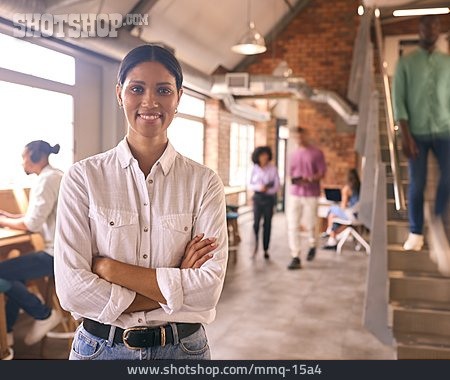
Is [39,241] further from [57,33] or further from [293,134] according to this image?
[293,134]

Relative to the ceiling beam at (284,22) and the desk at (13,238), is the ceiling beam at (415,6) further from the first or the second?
the desk at (13,238)

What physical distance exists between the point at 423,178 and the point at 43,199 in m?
1.96

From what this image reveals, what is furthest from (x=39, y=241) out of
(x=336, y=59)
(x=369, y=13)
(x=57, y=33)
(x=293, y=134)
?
(x=336, y=59)

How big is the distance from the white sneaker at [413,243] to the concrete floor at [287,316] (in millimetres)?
593

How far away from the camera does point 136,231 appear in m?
1.09

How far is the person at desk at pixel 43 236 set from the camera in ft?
7.63

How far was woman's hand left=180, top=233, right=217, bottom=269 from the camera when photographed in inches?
42.8

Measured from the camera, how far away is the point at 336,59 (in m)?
5.64

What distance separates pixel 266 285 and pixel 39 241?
2.16 metres

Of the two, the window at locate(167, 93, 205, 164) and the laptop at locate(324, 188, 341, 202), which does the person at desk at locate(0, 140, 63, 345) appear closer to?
the window at locate(167, 93, 205, 164)

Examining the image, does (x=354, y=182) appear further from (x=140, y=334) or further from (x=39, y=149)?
(x=140, y=334)

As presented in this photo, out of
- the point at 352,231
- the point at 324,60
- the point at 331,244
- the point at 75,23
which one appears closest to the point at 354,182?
the point at 352,231

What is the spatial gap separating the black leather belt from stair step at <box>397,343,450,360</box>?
1.80m

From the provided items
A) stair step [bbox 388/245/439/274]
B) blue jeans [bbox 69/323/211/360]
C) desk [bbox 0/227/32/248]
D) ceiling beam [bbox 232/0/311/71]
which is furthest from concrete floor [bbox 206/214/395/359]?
ceiling beam [bbox 232/0/311/71]
